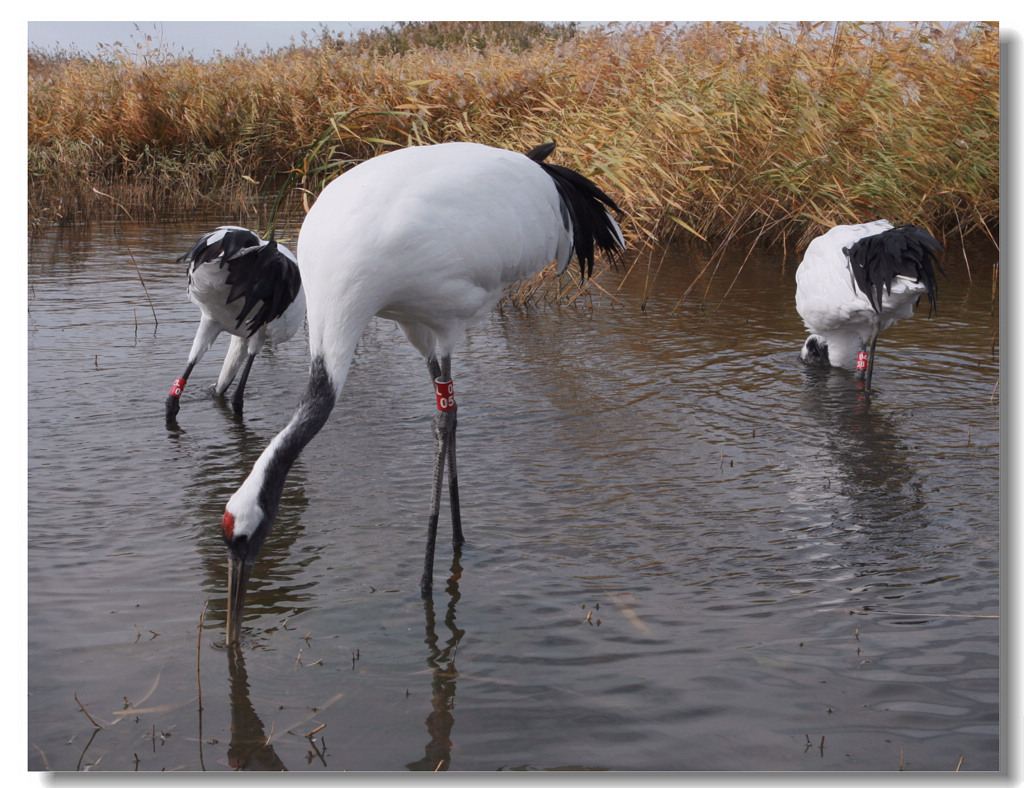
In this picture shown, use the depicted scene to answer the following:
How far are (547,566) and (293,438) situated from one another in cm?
84

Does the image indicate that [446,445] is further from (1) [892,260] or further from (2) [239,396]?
(1) [892,260]

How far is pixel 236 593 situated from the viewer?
255cm

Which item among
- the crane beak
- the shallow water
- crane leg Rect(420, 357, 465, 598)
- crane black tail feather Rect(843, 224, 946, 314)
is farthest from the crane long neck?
crane black tail feather Rect(843, 224, 946, 314)

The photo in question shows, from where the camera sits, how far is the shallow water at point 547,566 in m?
2.24

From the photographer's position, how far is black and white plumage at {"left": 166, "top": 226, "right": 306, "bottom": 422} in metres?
4.53

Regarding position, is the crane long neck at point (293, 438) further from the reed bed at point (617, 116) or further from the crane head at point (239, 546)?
the reed bed at point (617, 116)

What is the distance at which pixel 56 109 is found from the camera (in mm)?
5191

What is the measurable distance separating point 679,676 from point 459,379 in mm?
2767

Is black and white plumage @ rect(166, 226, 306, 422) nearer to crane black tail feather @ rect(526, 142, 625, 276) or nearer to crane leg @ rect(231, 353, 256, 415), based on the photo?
crane leg @ rect(231, 353, 256, 415)

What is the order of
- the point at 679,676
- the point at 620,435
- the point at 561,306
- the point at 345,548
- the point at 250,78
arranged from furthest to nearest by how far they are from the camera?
the point at 561,306, the point at 250,78, the point at 620,435, the point at 345,548, the point at 679,676

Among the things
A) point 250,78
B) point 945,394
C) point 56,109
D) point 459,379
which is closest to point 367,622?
point 459,379

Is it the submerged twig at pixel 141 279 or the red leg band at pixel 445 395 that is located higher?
the red leg band at pixel 445 395

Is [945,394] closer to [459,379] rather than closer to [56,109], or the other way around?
[459,379]

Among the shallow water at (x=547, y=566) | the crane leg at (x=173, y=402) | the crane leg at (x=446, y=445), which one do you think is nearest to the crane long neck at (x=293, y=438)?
the shallow water at (x=547, y=566)
